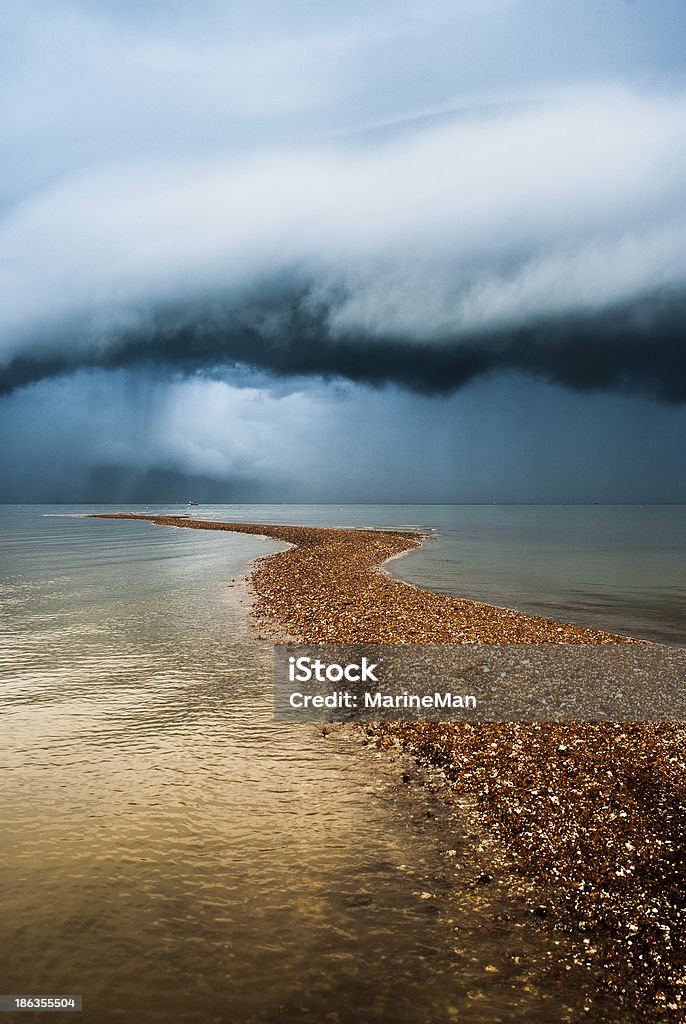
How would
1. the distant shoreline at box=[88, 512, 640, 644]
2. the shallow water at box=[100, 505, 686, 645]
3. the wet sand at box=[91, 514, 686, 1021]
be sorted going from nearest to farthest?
the wet sand at box=[91, 514, 686, 1021]
the distant shoreline at box=[88, 512, 640, 644]
the shallow water at box=[100, 505, 686, 645]

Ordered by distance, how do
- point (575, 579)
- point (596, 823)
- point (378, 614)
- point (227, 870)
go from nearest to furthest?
1. point (227, 870)
2. point (596, 823)
3. point (378, 614)
4. point (575, 579)

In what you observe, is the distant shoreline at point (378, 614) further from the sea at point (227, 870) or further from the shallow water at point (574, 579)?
the sea at point (227, 870)

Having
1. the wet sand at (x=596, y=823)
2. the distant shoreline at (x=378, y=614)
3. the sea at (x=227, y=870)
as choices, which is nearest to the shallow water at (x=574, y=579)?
the distant shoreline at (x=378, y=614)

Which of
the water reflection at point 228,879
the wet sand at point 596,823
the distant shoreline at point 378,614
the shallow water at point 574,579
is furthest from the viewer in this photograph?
the shallow water at point 574,579

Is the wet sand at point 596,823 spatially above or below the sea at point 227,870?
above

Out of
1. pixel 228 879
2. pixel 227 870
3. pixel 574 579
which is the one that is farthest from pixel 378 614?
pixel 574 579

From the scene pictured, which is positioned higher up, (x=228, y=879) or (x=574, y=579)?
(x=574, y=579)

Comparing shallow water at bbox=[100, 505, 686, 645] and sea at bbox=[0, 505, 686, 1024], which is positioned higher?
shallow water at bbox=[100, 505, 686, 645]

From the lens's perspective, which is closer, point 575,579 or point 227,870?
point 227,870

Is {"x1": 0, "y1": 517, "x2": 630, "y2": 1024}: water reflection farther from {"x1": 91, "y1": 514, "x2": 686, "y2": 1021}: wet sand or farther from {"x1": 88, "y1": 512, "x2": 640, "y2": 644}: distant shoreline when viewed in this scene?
{"x1": 88, "y1": 512, "x2": 640, "y2": 644}: distant shoreline

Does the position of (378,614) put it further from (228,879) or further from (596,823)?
(228,879)

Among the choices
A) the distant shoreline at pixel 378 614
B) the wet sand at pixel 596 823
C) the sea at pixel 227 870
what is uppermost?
the distant shoreline at pixel 378 614

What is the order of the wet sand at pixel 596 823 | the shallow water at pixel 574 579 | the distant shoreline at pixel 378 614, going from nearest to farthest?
the wet sand at pixel 596 823
the distant shoreline at pixel 378 614
the shallow water at pixel 574 579

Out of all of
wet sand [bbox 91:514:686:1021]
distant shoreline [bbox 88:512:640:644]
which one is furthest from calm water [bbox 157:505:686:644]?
wet sand [bbox 91:514:686:1021]
